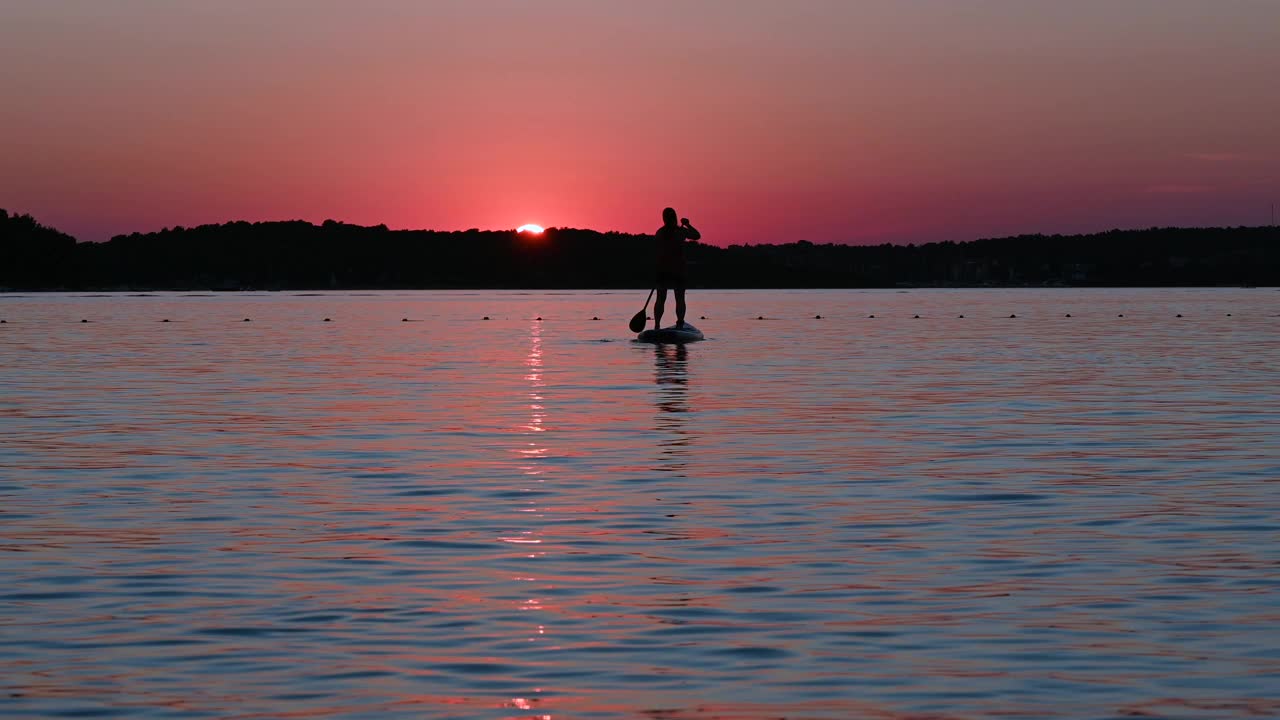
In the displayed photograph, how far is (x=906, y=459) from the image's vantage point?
18.2m

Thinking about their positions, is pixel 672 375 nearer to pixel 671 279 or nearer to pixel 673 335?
pixel 671 279

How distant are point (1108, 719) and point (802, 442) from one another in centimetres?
1240

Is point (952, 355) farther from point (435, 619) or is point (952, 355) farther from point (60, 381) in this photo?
point (435, 619)

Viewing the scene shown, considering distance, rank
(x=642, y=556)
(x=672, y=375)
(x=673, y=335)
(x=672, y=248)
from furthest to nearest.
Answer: (x=673, y=335) < (x=672, y=248) < (x=672, y=375) < (x=642, y=556)

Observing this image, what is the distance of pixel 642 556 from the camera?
12039 mm

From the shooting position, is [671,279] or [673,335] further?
[673,335]

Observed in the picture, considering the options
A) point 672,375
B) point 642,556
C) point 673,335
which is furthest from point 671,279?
point 642,556

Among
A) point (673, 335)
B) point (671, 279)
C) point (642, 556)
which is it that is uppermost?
point (671, 279)

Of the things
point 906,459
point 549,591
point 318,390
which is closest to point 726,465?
point 906,459

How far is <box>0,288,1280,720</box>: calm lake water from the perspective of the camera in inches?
328

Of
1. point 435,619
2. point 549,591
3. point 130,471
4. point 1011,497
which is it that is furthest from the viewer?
point 130,471

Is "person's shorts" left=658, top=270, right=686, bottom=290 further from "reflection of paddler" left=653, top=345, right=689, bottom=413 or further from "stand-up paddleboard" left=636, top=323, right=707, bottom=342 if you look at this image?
"stand-up paddleboard" left=636, top=323, right=707, bottom=342

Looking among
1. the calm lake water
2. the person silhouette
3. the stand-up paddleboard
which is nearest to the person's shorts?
the person silhouette

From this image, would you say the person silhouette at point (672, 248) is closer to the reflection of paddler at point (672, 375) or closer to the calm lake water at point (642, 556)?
the reflection of paddler at point (672, 375)
